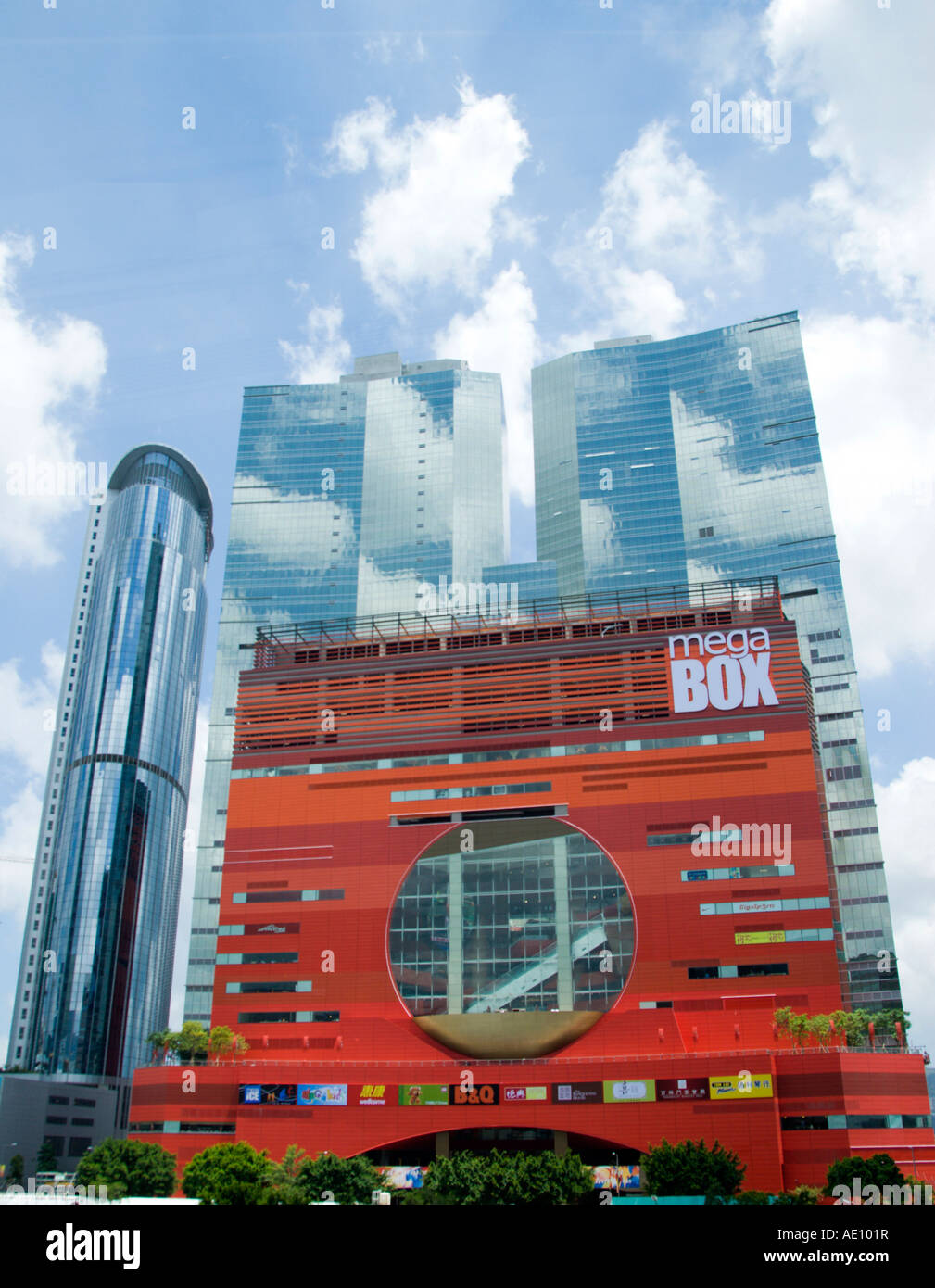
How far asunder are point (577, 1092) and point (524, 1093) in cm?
455

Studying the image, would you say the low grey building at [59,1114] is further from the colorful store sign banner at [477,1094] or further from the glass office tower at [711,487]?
the glass office tower at [711,487]

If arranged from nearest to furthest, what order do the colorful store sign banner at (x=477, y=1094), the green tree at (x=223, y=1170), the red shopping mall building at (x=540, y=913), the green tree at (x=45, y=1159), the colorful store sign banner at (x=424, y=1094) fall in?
the green tree at (x=223, y=1170), the red shopping mall building at (x=540, y=913), the colorful store sign banner at (x=477, y=1094), the colorful store sign banner at (x=424, y=1094), the green tree at (x=45, y=1159)

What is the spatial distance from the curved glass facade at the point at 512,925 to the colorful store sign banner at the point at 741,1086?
13038mm

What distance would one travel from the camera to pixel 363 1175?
7988 centimetres

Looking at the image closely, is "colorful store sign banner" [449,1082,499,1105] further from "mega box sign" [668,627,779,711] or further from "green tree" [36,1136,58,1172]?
"green tree" [36,1136,58,1172]

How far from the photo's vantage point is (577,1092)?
87812 mm

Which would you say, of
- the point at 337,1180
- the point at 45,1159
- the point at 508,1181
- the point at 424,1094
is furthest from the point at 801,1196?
the point at 45,1159

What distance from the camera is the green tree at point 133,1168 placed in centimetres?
8438

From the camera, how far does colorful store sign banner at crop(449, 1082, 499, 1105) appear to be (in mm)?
89625

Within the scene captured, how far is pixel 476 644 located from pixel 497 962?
3312 cm

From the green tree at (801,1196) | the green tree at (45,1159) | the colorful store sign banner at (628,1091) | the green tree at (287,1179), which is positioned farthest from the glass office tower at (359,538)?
the green tree at (801,1196)

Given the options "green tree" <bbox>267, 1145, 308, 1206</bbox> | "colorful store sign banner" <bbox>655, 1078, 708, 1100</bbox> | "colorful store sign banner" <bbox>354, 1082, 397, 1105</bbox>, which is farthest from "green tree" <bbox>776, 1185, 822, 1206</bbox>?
"green tree" <bbox>267, 1145, 308, 1206</bbox>

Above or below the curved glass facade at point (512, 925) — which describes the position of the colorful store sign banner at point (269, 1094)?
below
